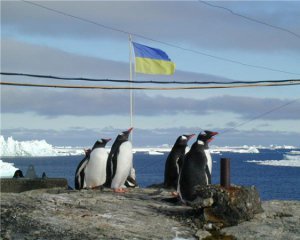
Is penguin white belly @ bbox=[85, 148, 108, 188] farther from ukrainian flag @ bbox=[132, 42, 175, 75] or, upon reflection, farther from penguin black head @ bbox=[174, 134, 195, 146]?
ukrainian flag @ bbox=[132, 42, 175, 75]

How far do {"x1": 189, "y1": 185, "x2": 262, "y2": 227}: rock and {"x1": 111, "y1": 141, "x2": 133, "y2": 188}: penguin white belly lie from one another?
3.63m

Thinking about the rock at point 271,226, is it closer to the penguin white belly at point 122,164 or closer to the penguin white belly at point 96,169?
the penguin white belly at point 122,164

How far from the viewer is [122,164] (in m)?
13.3

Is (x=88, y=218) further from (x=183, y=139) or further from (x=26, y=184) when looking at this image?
(x=26, y=184)

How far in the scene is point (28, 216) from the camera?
886cm

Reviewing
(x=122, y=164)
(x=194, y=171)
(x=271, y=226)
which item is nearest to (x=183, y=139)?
(x=122, y=164)

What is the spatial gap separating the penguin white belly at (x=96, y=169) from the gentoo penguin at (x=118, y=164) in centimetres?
126

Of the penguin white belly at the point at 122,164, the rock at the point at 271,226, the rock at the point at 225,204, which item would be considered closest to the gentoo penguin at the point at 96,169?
the penguin white belly at the point at 122,164

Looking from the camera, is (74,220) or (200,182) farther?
(200,182)

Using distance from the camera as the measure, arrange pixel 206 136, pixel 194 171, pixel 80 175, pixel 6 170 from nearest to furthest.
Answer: pixel 194 171, pixel 206 136, pixel 80 175, pixel 6 170

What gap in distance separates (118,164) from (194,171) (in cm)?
262

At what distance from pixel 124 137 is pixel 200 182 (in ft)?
11.1

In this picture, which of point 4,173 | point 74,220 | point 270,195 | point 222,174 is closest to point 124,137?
point 222,174

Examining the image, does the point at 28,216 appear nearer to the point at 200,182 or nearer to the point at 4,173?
the point at 200,182
